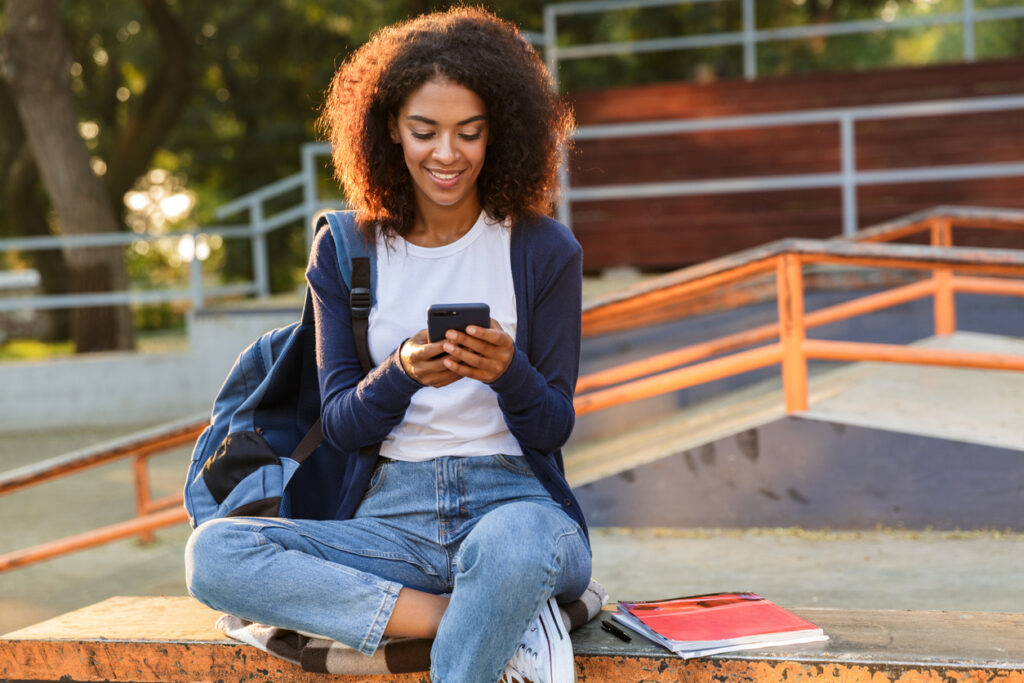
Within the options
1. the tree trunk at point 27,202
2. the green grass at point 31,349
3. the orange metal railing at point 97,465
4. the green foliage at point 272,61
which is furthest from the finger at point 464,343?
the green grass at point 31,349

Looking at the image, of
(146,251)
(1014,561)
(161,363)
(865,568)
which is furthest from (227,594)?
(146,251)

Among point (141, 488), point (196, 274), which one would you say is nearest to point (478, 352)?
point (141, 488)

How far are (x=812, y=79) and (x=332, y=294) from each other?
7.30 m

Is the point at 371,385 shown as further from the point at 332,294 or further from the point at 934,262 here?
the point at 934,262

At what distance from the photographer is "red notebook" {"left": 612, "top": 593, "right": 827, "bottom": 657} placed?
84.4 inches

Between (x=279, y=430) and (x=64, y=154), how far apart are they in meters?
9.88

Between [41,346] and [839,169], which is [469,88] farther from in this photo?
[41,346]

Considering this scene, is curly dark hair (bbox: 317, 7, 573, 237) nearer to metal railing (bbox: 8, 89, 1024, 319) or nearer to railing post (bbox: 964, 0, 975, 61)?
metal railing (bbox: 8, 89, 1024, 319)

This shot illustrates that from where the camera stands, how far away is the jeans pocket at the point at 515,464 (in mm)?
2285

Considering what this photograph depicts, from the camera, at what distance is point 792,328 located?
4098 millimetres

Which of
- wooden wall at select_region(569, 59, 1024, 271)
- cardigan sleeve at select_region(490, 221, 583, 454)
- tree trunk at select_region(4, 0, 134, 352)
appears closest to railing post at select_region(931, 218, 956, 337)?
wooden wall at select_region(569, 59, 1024, 271)

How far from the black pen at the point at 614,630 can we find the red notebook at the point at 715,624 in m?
0.03

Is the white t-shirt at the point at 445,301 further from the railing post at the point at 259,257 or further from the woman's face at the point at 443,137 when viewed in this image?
the railing post at the point at 259,257

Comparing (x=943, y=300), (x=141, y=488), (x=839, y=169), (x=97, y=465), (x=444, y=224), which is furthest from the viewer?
(x=839, y=169)
